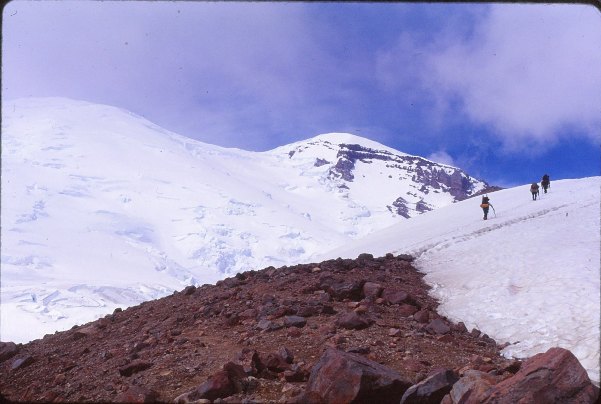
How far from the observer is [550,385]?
4137 millimetres

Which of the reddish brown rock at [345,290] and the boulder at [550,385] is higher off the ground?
the reddish brown rock at [345,290]

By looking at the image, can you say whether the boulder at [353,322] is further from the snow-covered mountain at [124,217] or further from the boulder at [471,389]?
the snow-covered mountain at [124,217]

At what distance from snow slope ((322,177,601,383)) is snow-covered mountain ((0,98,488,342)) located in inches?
876

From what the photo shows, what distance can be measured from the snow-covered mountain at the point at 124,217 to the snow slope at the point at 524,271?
73.0 feet

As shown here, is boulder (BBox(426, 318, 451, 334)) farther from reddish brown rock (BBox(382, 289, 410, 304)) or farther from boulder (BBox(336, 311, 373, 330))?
reddish brown rock (BBox(382, 289, 410, 304))

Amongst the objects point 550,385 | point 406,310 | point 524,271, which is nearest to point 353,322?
point 406,310

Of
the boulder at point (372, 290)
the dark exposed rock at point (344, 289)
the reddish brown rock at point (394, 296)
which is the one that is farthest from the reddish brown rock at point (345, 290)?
the reddish brown rock at point (394, 296)

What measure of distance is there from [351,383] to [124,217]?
194ft

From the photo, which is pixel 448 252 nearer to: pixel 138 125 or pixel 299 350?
pixel 299 350

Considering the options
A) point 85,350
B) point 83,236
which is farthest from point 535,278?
point 83,236

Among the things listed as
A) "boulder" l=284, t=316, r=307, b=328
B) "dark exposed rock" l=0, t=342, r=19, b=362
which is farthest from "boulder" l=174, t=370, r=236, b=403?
"dark exposed rock" l=0, t=342, r=19, b=362

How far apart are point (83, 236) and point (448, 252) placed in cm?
4722

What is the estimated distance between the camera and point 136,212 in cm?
6209

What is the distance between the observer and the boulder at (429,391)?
451cm
